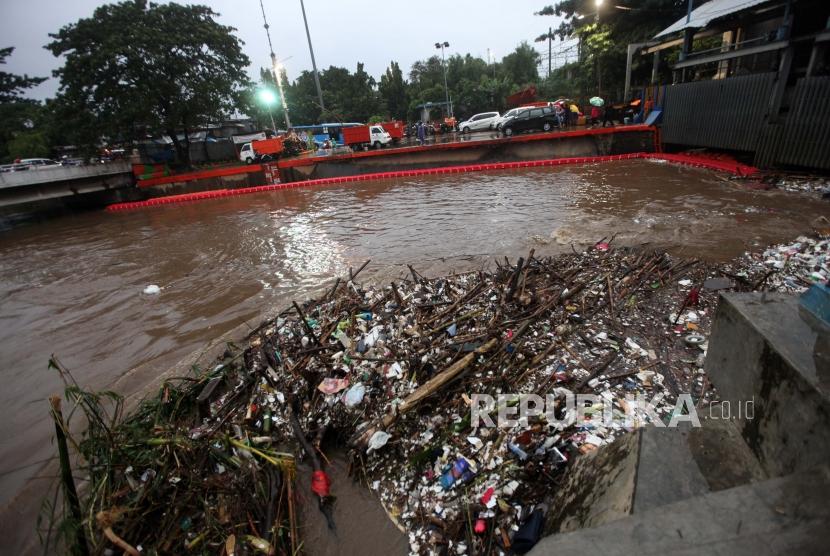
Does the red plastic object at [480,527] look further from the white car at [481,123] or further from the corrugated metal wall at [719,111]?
the white car at [481,123]

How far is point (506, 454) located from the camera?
2820mm

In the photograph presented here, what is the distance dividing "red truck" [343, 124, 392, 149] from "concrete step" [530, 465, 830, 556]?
27914 millimetres

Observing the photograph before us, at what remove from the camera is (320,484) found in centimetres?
307

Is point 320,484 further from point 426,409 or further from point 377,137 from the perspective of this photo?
point 377,137

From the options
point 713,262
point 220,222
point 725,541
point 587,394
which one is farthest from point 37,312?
point 713,262

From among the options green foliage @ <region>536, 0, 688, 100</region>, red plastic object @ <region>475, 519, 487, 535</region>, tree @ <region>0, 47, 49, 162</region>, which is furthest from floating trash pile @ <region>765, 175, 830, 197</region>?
tree @ <region>0, 47, 49, 162</region>

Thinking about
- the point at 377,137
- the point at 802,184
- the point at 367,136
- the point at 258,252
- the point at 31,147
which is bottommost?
the point at 258,252

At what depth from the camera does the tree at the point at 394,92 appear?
5291cm

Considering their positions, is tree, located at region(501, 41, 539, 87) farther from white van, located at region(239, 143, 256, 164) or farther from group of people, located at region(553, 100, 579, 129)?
white van, located at region(239, 143, 256, 164)

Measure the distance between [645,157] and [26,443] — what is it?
20.7 metres

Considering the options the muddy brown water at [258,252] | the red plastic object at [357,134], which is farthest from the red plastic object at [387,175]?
the red plastic object at [357,134]

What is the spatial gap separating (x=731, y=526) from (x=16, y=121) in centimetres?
4795

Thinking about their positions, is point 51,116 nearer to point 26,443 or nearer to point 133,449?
point 26,443

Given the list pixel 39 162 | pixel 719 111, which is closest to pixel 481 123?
pixel 719 111
